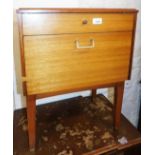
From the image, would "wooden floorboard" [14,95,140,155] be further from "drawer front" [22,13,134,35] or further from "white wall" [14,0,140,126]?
"drawer front" [22,13,134,35]

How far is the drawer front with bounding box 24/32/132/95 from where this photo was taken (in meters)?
0.82

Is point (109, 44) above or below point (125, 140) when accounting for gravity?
above

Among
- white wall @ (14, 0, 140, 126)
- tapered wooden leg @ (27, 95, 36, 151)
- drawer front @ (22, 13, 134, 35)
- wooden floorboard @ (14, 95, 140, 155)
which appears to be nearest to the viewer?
drawer front @ (22, 13, 134, 35)

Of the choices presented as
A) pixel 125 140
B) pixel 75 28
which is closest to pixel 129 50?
pixel 75 28

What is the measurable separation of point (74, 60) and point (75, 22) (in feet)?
0.56

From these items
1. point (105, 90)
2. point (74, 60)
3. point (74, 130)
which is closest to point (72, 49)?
point (74, 60)

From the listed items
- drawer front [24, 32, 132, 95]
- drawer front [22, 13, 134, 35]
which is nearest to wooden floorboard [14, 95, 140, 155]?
drawer front [24, 32, 132, 95]

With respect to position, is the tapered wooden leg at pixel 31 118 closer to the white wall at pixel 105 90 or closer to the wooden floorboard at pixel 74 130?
the wooden floorboard at pixel 74 130

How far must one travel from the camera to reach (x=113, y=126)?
1.21m

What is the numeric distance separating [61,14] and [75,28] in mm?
85

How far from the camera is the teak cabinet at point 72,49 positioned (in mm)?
789

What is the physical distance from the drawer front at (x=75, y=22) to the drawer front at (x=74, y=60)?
24 mm

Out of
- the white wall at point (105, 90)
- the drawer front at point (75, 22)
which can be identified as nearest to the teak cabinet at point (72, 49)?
the drawer front at point (75, 22)
